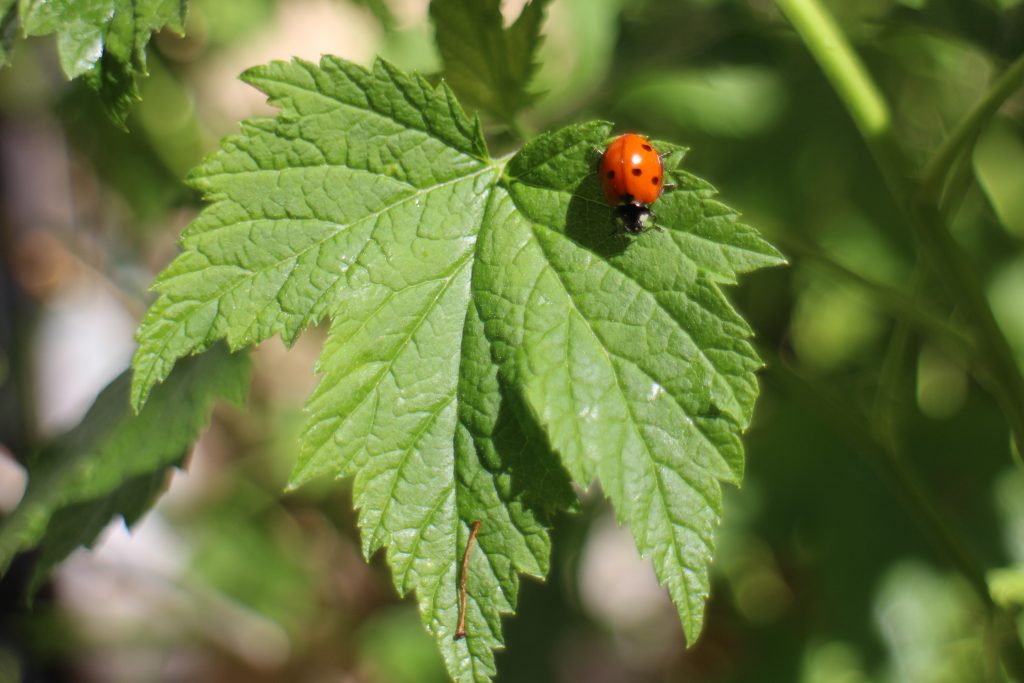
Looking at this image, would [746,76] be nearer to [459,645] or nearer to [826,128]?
[826,128]

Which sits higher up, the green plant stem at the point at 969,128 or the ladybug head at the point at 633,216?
the ladybug head at the point at 633,216

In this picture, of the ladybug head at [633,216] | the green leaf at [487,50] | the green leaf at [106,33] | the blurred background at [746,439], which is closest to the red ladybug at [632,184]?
the ladybug head at [633,216]

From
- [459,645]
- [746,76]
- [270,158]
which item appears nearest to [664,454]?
[459,645]

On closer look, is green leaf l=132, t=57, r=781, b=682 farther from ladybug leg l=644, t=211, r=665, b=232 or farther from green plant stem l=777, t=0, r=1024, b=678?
green plant stem l=777, t=0, r=1024, b=678

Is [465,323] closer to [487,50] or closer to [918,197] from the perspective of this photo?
[487,50]

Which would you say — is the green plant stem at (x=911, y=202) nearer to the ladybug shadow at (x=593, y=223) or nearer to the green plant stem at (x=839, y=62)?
the green plant stem at (x=839, y=62)

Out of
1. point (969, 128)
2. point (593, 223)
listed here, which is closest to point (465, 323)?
point (593, 223)

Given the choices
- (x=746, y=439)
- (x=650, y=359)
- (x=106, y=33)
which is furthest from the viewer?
(x=746, y=439)
